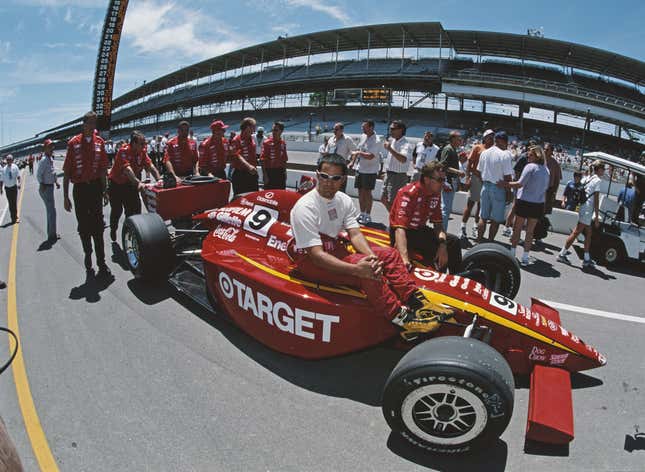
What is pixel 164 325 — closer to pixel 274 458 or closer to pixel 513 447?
pixel 274 458

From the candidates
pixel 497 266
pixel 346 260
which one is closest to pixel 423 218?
pixel 497 266

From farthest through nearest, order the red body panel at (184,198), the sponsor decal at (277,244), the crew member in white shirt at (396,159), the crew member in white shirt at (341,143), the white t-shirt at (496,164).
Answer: the crew member in white shirt at (341,143), the crew member in white shirt at (396,159), the white t-shirt at (496,164), the red body panel at (184,198), the sponsor decal at (277,244)

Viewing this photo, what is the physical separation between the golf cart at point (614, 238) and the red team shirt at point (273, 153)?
480 centimetres

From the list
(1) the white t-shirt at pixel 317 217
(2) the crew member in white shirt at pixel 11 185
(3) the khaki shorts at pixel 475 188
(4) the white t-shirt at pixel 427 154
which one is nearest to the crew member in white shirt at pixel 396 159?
(4) the white t-shirt at pixel 427 154

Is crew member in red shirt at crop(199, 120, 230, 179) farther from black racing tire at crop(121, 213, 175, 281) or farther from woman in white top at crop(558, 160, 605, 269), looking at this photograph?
woman in white top at crop(558, 160, 605, 269)

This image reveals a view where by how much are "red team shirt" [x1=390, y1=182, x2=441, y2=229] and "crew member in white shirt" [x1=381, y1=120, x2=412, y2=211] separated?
2755mm

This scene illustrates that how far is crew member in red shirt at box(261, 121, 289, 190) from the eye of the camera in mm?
7891

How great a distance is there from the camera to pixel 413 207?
458cm

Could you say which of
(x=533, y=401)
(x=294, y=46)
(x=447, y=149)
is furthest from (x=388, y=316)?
(x=294, y=46)

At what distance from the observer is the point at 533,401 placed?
2922 mm

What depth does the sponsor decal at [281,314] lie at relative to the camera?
3490 millimetres

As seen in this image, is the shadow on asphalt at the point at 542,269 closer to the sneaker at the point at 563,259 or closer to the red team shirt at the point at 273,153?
the sneaker at the point at 563,259

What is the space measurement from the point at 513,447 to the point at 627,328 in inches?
103

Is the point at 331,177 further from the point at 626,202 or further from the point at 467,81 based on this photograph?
the point at 467,81
